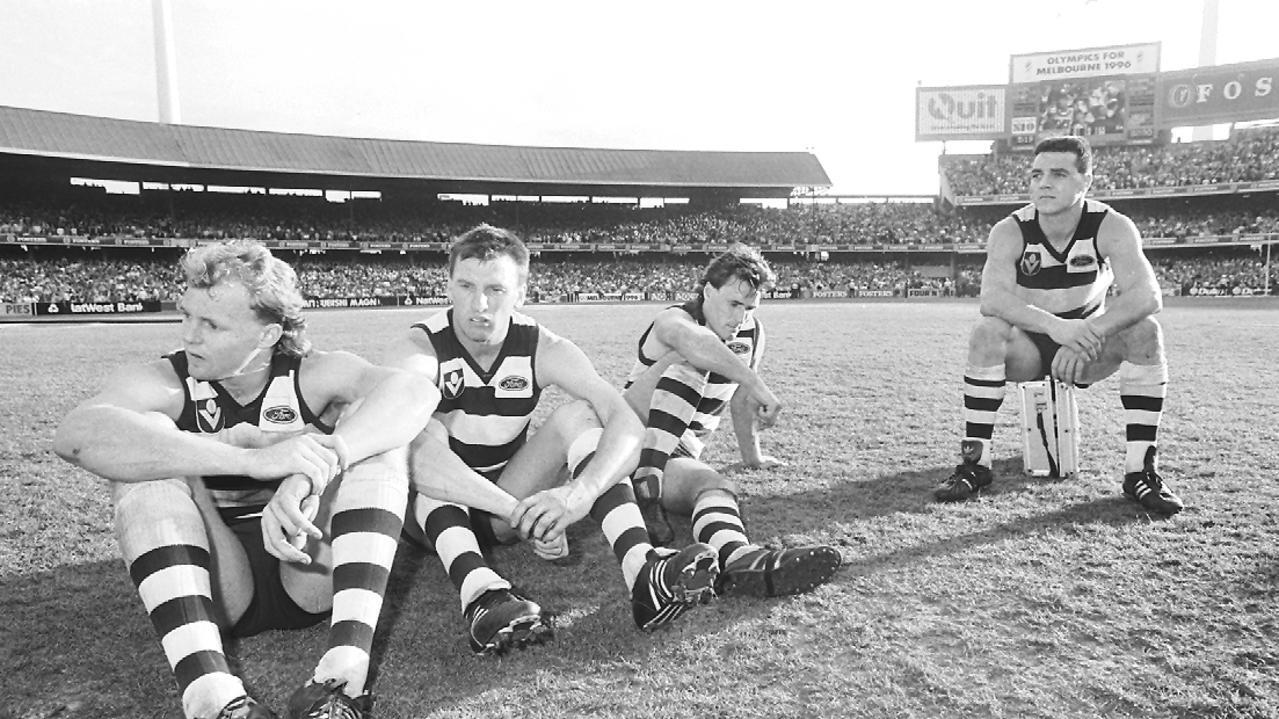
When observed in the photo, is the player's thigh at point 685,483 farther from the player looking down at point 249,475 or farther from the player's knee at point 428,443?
the player looking down at point 249,475

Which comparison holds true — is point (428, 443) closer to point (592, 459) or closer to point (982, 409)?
point (592, 459)

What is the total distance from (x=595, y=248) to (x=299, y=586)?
51387 mm

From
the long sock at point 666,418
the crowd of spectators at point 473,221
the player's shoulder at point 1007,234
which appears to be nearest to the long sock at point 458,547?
the long sock at point 666,418

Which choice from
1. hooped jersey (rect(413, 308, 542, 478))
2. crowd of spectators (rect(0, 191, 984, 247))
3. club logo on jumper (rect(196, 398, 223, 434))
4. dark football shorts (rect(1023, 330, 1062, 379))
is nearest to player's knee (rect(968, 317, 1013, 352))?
dark football shorts (rect(1023, 330, 1062, 379))

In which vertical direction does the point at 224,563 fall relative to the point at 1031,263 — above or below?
below

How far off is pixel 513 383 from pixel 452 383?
0.29 metres

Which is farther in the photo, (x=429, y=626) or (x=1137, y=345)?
(x=1137, y=345)

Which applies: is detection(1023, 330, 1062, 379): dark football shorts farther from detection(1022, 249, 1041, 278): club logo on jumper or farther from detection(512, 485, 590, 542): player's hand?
detection(512, 485, 590, 542): player's hand

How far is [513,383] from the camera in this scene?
366 cm

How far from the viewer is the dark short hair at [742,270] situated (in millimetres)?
4535

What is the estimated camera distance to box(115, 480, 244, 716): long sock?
228 cm

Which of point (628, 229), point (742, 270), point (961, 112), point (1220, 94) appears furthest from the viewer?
point (961, 112)

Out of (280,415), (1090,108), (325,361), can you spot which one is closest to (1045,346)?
(325,361)

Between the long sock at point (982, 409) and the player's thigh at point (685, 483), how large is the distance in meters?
1.94
